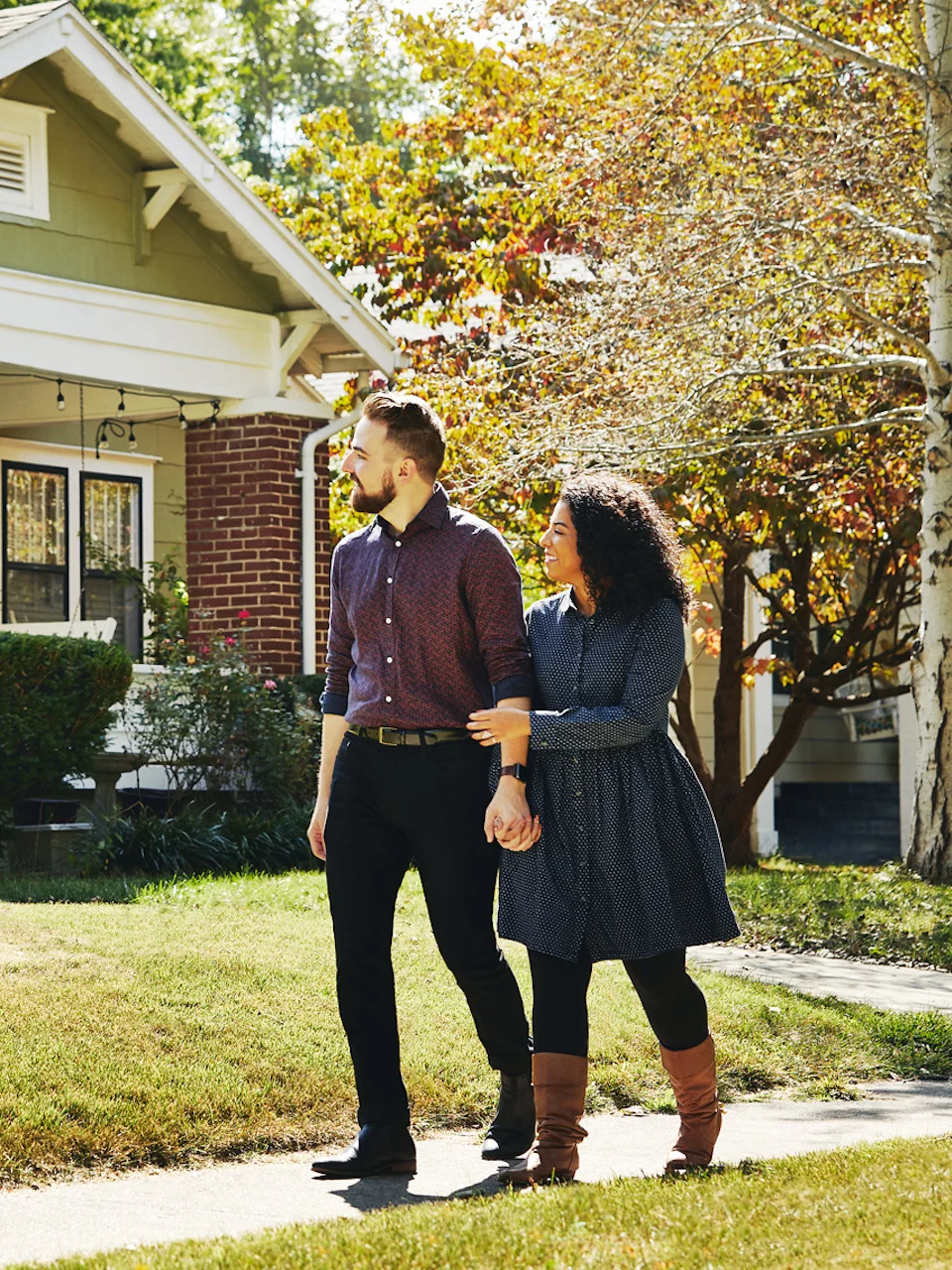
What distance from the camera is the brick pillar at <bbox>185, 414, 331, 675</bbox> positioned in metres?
13.4

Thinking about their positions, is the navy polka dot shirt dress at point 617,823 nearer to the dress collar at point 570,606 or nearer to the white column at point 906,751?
the dress collar at point 570,606

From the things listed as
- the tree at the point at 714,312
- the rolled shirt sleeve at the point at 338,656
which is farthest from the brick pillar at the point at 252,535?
the rolled shirt sleeve at the point at 338,656

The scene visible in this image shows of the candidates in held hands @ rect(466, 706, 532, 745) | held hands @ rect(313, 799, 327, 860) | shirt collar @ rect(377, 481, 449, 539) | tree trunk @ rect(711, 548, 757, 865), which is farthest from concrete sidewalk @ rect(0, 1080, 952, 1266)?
tree trunk @ rect(711, 548, 757, 865)

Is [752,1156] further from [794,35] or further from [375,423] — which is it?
[794,35]

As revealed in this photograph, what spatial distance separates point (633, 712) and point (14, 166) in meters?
9.39

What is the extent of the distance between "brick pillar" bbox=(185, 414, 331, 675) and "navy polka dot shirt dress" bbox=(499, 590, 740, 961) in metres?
8.75

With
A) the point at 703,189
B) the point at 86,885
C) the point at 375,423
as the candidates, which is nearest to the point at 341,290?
the point at 703,189

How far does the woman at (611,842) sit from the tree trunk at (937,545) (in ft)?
22.1

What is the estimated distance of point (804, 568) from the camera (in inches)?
548

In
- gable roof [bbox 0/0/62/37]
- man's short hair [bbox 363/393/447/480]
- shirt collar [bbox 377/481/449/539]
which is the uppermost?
gable roof [bbox 0/0/62/37]

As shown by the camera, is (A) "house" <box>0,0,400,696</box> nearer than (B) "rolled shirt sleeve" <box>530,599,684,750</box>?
No

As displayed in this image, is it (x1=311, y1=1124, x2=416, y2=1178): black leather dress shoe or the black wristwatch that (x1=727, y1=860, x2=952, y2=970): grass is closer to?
(x1=311, y1=1124, x2=416, y2=1178): black leather dress shoe

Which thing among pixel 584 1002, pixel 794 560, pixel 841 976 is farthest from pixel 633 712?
pixel 794 560

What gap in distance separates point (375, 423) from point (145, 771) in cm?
826
